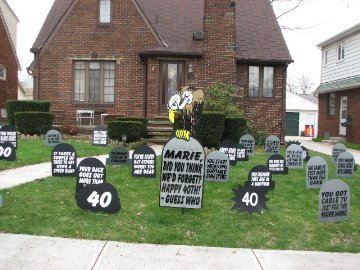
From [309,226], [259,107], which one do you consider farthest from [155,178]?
[259,107]

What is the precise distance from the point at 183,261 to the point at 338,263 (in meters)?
1.90

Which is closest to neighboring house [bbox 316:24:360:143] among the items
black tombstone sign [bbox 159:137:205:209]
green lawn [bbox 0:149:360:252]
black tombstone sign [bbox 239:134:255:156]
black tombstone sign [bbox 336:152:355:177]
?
black tombstone sign [bbox 239:134:255:156]

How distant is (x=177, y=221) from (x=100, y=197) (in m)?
1.22

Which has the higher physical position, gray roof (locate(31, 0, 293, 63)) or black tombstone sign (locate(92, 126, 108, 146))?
gray roof (locate(31, 0, 293, 63))

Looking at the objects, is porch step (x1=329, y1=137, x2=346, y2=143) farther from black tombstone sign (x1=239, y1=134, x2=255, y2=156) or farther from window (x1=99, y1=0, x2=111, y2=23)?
window (x1=99, y1=0, x2=111, y2=23)

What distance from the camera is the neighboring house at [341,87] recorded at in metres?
23.5

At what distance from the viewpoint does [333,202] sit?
6.88 metres

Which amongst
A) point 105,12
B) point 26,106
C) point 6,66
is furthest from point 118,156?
point 6,66

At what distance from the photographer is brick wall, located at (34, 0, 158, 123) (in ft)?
62.4

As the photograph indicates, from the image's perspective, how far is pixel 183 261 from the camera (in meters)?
5.29

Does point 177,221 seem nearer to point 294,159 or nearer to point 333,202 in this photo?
point 333,202

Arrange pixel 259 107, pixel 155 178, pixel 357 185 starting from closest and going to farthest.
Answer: pixel 155 178 < pixel 357 185 < pixel 259 107

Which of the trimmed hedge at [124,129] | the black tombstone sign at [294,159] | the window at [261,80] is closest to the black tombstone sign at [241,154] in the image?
the black tombstone sign at [294,159]

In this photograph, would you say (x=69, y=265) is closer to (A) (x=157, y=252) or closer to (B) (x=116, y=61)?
(A) (x=157, y=252)
